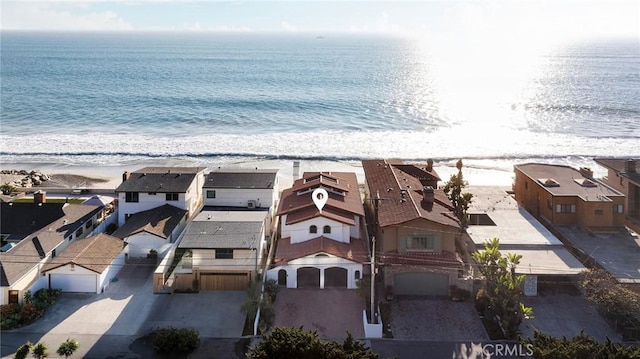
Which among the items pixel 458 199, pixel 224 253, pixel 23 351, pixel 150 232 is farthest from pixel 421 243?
pixel 23 351

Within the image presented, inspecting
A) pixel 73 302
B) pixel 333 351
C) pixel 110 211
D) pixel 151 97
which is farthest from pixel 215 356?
pixel 151 97

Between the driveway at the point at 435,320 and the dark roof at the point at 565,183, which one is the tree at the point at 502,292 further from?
the dark roof at the point at 565,183

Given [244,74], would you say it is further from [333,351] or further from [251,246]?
[333,351]

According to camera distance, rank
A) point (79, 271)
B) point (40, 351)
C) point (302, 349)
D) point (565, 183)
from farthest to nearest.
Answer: point (565, 183) → point (79, 271) → point (40, 351) → point (302, 349)

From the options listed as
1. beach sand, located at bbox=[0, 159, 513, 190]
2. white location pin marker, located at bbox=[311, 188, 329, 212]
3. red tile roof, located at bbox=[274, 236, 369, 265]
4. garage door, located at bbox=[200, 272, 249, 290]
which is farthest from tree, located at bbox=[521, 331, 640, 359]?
beach sand, located at bbox=[0, 159, 513, 190]

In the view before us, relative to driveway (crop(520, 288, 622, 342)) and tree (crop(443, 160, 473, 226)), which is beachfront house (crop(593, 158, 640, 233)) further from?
tree (crop(443, 160, 473, 226))

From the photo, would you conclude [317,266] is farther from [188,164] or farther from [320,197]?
[188,164]
